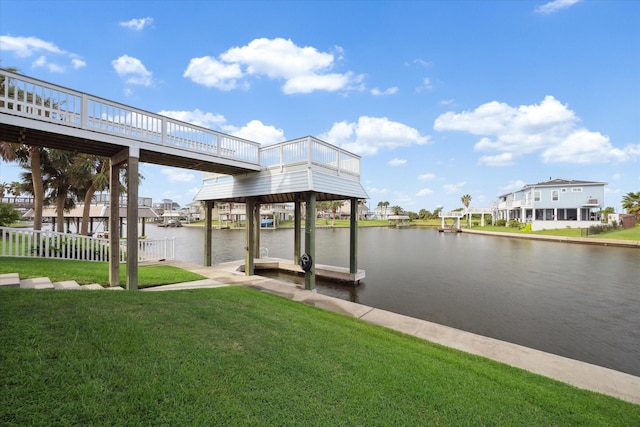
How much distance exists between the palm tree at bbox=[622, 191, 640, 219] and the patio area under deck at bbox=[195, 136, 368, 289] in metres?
52.5

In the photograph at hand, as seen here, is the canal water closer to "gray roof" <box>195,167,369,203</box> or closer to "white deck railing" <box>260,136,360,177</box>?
"gray roof" <box>195,167,369,203</box>

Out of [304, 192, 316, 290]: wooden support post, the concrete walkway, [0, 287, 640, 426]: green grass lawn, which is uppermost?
[304, 192, 316, 290]: wooden support post

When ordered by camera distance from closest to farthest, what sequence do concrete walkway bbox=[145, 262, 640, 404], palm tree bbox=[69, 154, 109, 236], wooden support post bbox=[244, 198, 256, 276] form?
concrete walkway bbox=[145, 262, 640, 404], wooden support post bbox=[244, 198, 256, 276], palm tree bbox=[69, 154, 109, 236]

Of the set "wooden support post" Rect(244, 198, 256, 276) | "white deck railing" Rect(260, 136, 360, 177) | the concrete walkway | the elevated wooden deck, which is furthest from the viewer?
the elevated wooden deck

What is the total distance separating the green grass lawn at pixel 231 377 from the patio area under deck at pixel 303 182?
217 inches

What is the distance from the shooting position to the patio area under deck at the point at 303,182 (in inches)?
391

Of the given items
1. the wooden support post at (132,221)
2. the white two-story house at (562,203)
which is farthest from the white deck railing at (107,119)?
the white two-story house at (562,203)

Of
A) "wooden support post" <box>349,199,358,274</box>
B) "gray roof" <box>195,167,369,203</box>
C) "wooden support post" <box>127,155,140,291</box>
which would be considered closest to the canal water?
"wooden support post" <box>349,199,358,274</box>

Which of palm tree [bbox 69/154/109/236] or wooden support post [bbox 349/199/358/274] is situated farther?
palm tree [bbox 69/154/109/236]

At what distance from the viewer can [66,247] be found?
1195cm

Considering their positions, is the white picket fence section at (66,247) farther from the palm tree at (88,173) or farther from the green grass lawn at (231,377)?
the green grass lawn at (231,377)

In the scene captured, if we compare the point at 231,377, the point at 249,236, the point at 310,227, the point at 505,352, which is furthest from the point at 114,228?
the point at 505,352

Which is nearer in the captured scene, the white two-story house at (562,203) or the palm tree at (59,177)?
the palm tree at (59,177)

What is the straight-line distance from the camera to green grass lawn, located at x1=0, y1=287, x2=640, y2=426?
2.41m
